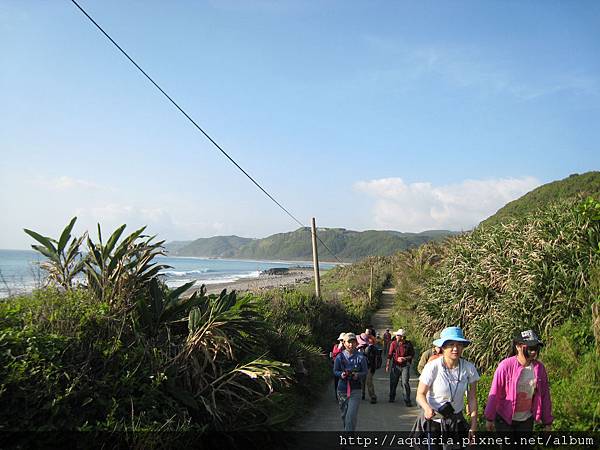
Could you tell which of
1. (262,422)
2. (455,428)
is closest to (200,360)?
(262,422)

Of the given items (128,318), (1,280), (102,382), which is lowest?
(102,382)

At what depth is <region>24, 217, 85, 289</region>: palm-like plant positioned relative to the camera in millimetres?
5816

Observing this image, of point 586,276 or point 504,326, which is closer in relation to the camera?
point 586,276

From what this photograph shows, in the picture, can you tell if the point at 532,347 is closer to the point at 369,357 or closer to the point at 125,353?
the point at 125,353

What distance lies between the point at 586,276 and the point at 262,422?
5877 mm

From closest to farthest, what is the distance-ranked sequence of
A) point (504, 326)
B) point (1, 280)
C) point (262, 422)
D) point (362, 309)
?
point (1, 280) → point (262, 422) → point (504, 326) → point (362, 309)

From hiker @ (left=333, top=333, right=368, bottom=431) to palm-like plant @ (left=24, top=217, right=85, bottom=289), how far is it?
3.69 m

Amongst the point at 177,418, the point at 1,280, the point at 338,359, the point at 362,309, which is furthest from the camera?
the point at 362,309

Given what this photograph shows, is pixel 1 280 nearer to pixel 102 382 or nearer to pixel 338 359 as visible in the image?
pixel 102 382

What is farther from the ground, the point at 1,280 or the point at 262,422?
the point at 1,280

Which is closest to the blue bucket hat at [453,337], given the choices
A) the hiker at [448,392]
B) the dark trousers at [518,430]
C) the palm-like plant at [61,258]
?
the hiker at [448,392]

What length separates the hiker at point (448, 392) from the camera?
4.16 m

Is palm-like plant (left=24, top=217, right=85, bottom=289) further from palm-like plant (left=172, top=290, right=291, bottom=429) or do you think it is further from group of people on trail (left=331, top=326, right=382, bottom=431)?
group of people on trail (left=331, top=326, right=382, bottom=431)

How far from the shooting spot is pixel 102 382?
15.2ft
